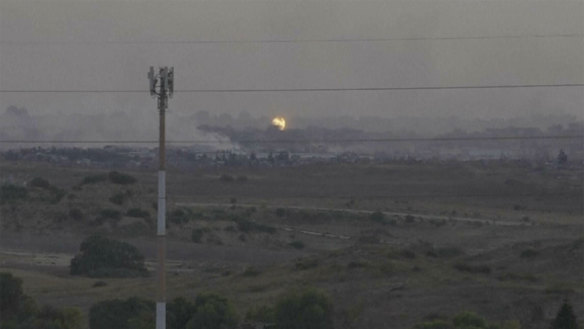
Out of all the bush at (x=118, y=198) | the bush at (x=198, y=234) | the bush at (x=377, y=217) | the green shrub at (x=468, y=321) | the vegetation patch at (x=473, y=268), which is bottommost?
the bush at (x=198, y=234)

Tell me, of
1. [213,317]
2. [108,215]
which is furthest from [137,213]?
[213,317]

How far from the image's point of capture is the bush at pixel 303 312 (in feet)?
116

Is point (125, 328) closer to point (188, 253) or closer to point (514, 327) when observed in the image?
point (514, 327)

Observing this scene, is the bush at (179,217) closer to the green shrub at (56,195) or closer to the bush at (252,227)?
the bush at (252,227)

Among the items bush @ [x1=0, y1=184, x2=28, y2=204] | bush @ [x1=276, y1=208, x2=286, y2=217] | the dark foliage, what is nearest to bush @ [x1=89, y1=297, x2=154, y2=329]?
the dark foliage

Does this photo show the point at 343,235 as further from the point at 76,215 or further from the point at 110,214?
the point at 76,215

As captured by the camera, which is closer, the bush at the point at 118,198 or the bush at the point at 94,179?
the bush at the point at 118,198

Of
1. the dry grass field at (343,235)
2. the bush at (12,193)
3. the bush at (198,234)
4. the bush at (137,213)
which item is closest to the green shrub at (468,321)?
the dry grass field at (343,235)

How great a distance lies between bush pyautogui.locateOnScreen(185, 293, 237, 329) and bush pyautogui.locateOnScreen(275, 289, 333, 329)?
1310 millimetres

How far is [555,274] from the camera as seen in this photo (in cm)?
4828

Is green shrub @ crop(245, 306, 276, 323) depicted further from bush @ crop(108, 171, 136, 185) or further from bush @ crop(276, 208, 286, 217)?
bush @ crop(108, 171, 136, 185)

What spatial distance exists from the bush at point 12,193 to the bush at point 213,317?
45421mm

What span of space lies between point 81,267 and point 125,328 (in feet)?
73.9

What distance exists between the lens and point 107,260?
2325 inches
